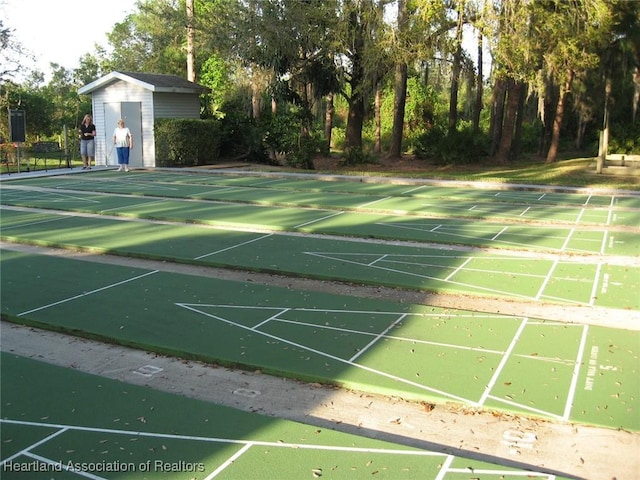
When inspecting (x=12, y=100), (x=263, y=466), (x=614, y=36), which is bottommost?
(x=263, y=466)

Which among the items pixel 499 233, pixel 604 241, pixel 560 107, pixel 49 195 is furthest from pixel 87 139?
pixel 560 107

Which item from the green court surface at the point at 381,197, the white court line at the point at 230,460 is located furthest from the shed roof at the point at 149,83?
the white court line at the point at 230,460

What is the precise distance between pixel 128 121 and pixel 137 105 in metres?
0.76

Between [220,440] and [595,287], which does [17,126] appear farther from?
[220,440]

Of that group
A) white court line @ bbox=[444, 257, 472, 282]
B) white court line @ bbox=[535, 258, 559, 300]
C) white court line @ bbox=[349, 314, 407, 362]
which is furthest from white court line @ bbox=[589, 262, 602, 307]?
white court line @ bbox=[349, 314, 407, 362]

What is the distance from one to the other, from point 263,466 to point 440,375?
1.93 metres

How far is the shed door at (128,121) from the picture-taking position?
75.5 ft

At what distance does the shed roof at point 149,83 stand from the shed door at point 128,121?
801 mm

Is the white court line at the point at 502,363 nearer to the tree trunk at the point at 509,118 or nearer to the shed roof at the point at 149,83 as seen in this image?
the shed roof at the point at 149,83

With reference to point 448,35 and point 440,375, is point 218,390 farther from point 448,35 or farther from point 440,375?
point 448,35

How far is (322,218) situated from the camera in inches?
504

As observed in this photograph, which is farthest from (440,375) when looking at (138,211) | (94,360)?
(138,211)

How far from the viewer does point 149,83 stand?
73.4 feet

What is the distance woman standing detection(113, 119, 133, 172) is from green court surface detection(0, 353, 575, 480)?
684 inches
